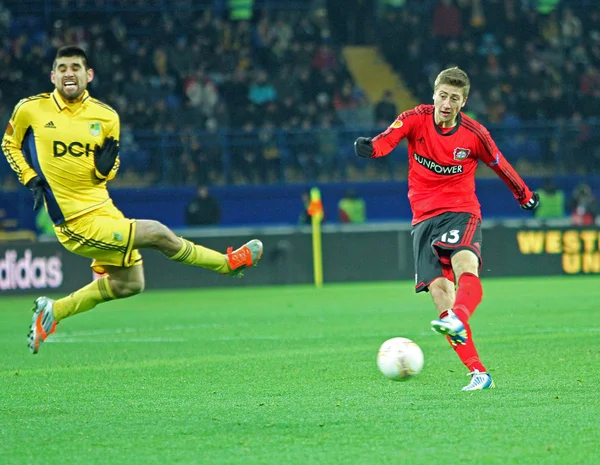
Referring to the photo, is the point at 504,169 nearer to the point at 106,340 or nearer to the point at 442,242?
the point at 442,242

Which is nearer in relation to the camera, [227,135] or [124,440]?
[124,440]

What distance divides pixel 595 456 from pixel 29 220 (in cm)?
1968

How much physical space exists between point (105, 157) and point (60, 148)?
301mm

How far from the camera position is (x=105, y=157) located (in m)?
7.63

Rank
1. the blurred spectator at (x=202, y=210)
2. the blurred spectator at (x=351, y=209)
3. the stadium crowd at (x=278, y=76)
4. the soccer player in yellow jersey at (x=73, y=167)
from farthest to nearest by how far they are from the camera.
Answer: the stadium crowd at (x=278, y=76)
the blurred spectator at (x=351, y=209)
the blurred spectator at (x=202, y=210)
the soccer player in yellow jersey at (x=73, y=167)

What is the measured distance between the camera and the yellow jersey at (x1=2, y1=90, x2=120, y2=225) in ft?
24.9

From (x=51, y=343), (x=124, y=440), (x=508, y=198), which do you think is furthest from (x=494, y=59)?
(x=124, y=440)

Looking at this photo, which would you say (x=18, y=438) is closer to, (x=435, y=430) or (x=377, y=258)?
(x=435, y=430)

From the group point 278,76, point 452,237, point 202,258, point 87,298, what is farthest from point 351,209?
point 452,237

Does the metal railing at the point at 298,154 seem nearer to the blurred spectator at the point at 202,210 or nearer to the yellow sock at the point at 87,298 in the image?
the blurred spectator at the point at 202,210

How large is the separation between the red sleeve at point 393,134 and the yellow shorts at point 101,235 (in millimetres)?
1747

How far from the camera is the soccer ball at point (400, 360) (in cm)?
704

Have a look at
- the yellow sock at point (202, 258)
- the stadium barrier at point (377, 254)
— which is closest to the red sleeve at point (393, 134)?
the yellow sock at point (202, 258)

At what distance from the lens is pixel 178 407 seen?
6625 mm
